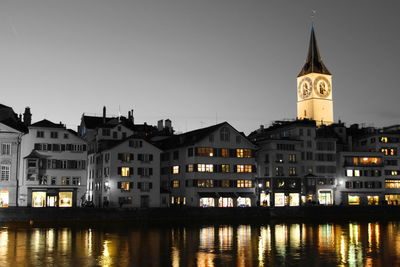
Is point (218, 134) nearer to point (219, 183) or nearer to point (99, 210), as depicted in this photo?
point (219, 183)

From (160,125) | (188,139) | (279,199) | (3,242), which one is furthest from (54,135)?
(279,199)

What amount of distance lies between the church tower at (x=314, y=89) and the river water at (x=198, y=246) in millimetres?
103462

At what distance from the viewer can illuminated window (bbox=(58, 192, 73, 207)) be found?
92512 millimetres

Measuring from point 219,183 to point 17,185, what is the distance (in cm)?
3430

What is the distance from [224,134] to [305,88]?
90.3m

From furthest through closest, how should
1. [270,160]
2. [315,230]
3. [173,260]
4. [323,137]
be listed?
[323,137]
[270,160]
[315,230]
[173,260]

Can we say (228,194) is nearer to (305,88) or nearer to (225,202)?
(225,202)

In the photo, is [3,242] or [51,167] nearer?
[3,242]

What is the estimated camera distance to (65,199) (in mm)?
93125

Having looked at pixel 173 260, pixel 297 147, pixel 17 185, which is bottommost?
pixel 173 260

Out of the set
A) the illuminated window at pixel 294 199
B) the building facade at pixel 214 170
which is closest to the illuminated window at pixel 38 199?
the building facade at pixel 214 170

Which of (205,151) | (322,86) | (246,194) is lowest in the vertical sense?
(246,194)

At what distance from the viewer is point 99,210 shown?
81688 millimetres

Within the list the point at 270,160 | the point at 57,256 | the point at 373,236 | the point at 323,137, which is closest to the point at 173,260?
the point at 57,256
